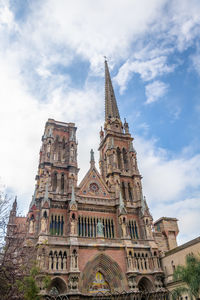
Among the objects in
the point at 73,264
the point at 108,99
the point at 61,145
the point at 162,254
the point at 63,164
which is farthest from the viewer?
the point at 108,99

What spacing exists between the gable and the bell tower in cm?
150

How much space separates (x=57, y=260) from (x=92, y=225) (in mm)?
6479

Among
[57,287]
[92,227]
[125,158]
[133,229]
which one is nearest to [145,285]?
[133,229]

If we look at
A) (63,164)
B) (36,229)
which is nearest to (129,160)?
(63,164)

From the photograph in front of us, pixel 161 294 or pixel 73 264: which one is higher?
pixel 73 264

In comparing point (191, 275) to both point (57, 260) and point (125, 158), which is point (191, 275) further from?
point (125, 158)

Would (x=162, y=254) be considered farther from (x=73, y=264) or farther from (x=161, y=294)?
(x=73, y=264)

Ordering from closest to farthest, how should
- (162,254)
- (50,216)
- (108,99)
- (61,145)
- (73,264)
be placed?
(73,264), (50,216), (162,254), (61,145), (108,99)

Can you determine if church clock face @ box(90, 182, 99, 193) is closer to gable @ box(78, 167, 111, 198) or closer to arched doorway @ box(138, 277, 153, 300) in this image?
gable @ box(78, 167, 111, 198)

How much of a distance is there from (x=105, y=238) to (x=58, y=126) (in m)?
19.6

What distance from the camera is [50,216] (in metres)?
31.8

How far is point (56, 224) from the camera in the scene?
31.7 m

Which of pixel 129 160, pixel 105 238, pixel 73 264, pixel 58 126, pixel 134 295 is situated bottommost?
pixel 134 295

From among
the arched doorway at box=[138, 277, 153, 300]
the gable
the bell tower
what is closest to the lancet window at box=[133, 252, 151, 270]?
the arched doorway at box=[138, 277, 153, 300]
